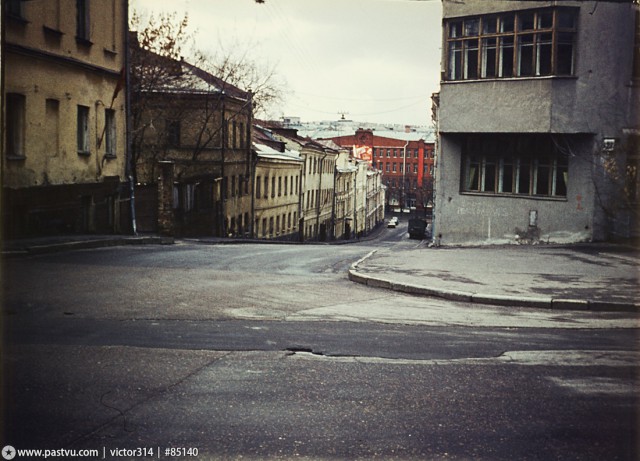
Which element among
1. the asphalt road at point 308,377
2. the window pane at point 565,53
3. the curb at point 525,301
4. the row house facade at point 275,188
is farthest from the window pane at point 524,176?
the row house facade at point 275,188

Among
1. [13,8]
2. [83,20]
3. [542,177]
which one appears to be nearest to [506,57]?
[542,177]

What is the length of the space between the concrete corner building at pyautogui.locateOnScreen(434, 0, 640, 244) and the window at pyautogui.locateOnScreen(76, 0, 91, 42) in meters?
11.9

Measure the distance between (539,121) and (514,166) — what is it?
2361 mm

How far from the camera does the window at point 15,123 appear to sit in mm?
17875

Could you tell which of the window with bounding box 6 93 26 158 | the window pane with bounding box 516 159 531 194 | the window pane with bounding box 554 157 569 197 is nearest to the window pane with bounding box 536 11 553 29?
the window pane with bounding box 554 157 569 197

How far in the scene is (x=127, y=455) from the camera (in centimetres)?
489

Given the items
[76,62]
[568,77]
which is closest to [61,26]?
[76,62]

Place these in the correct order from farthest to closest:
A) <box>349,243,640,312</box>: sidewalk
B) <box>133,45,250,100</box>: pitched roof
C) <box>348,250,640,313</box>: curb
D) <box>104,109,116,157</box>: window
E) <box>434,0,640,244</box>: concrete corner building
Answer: <box>133,45,250,100</box>: pitched roof → <box>104,109,116,157</box>: window → <box>434,0,640,244</box>: concrete corner building → <box>349,243,640,312</box>: sidewalk → <box>348,250,640,313</box>: curb

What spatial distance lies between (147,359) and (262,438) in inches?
103

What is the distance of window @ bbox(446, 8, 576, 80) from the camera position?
20922 mm

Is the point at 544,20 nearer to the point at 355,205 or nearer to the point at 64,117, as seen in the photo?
the point at 64,117

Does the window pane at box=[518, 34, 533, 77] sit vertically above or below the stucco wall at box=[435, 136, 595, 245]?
above

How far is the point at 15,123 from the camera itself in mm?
18281

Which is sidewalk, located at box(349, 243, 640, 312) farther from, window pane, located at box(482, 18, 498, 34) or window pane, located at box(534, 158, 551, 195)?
window pane, located at box(482, 18, 498, 34)
